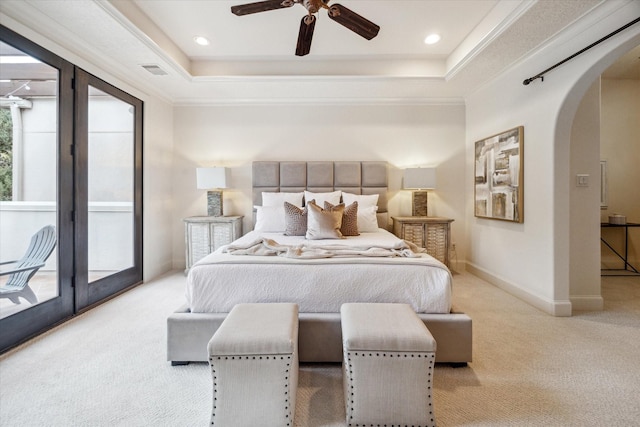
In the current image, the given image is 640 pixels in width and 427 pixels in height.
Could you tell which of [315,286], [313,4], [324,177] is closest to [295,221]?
[324,177]

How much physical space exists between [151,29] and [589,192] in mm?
4730

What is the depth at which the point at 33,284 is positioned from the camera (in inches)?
94.0

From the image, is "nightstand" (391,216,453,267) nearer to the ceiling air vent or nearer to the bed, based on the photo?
the bed

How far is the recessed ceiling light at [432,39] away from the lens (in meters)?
3.26

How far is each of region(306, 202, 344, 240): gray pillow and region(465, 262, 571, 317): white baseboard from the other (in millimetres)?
2035

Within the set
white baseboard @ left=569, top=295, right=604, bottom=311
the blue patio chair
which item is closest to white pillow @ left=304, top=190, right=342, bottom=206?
the blue patio chair

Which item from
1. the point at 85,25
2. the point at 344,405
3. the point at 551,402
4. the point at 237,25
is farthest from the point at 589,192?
the point at 85,25

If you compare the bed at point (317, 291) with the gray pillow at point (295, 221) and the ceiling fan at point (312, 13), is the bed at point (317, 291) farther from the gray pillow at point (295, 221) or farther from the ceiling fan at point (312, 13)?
the ceiling fan at point (312, 13)

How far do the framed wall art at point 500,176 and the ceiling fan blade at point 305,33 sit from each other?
2.39 metres

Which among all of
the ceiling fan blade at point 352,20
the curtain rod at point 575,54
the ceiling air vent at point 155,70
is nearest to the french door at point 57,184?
the ceiling air vent at point 155,70

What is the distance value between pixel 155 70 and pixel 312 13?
2.24m

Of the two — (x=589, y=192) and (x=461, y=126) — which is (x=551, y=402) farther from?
(x=461, y=126)

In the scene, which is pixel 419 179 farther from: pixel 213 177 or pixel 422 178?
pixel 213 177

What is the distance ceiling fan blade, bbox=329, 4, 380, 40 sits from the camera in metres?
2.06
